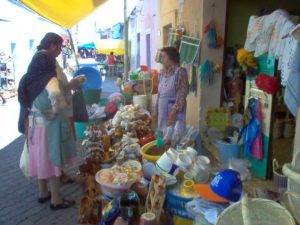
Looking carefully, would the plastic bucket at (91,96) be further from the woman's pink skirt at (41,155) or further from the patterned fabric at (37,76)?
the patterned fabric at (37,76)

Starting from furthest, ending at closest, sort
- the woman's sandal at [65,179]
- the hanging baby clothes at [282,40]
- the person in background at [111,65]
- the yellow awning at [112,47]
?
the yellow awning at [112,47] < the person in background at [111,65] < the woman's sandal at [65,179] < the hanging baby clothes at [282,40]

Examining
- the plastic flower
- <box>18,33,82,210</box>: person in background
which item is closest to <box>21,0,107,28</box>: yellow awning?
<box>18,33,82,210</box>: person in background

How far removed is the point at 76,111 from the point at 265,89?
2.34 metres

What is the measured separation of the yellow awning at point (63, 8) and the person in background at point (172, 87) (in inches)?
93.0

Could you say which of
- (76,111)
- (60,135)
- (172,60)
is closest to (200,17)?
(172,60)

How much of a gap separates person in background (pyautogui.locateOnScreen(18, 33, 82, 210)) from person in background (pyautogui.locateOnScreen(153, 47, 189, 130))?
1.25m

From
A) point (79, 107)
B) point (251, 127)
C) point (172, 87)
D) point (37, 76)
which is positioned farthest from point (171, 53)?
point (37, 76)

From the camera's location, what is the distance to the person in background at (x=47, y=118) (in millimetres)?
3166

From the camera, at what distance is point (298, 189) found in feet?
5.23

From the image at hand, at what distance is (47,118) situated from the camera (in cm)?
330

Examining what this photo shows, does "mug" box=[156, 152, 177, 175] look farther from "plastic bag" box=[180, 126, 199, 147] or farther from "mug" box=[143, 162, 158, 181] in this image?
"plastic bag" box=[180, 126, 199, 147]

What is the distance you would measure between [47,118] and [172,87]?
5.10ft

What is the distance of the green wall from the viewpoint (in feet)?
16.3

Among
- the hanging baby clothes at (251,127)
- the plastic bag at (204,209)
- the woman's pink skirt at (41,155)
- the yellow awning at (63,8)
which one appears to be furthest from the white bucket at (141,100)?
the plastic bag at (204,209)
